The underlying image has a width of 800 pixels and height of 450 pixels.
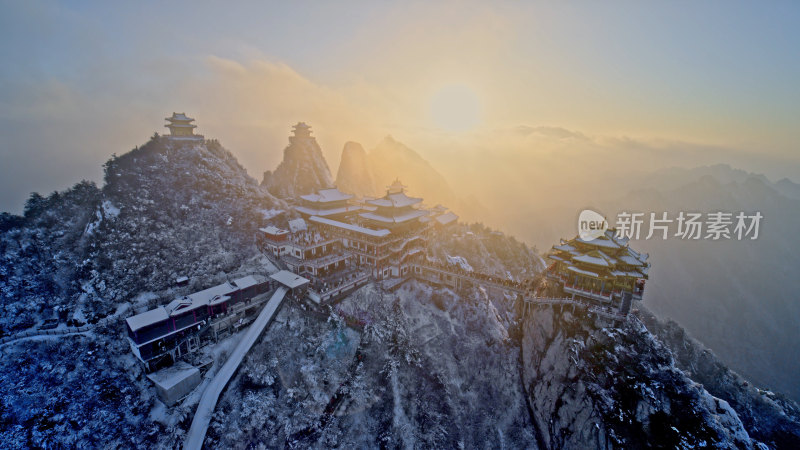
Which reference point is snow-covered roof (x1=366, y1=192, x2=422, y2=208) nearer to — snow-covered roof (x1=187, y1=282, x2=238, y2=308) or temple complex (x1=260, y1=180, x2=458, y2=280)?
temple complex (x1=260, y1=180, x2=458, y2=280)

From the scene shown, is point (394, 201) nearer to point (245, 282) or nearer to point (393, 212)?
point (393, 212)

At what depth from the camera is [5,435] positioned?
2425cm

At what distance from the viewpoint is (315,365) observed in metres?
32.9

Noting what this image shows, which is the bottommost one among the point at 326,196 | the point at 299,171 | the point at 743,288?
the point at 743,288

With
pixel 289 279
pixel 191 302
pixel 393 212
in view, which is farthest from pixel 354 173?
pixel 191 302

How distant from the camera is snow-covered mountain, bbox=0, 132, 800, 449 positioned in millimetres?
27438

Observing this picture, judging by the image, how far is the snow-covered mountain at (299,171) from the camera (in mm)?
74438

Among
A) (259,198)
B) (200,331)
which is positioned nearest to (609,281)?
(200,331)

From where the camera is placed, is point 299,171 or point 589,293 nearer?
point 589,293

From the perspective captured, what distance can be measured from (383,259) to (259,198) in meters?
25.9

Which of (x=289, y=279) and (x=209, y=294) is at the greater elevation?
(x=289, y=279)

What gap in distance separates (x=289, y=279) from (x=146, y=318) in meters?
14.0

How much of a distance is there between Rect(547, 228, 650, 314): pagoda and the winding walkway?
113ft

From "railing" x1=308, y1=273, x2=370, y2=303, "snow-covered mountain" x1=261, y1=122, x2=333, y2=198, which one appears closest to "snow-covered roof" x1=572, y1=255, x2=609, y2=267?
"railing" x1=308, y1=273, x2=370, y2=303
